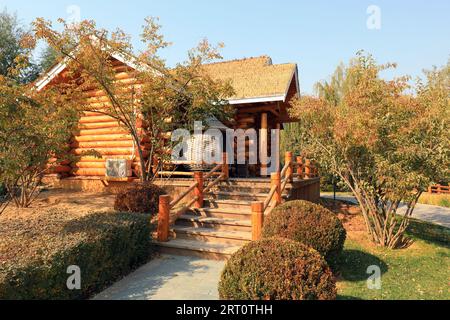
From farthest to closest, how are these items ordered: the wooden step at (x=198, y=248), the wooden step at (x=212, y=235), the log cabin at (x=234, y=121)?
the log cabin at (x=234, y=121)
the wooden step at (x=212, y=235)
the wooden step at (x=198, y=248)

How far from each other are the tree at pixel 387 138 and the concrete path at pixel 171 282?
174 inches

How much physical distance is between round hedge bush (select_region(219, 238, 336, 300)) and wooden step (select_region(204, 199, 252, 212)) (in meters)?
4.58

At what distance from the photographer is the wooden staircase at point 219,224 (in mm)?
7211

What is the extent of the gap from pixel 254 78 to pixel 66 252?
10663 millimetres

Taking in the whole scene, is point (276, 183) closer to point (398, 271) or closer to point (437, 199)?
point (398, 271)

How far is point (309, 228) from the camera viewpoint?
5.93 metres

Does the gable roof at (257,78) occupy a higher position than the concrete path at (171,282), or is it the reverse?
the gable roof at (257,78)

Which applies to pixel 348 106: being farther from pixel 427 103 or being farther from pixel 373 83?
pixel 427 103

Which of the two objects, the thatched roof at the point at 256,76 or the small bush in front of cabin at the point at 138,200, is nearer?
the small bush in front of cabin at the point at 138,200

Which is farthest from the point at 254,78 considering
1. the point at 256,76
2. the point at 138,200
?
the point at 138,200

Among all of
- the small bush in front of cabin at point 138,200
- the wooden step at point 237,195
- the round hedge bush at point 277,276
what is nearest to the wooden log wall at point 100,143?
the small bush in front of cabin at point 138,200

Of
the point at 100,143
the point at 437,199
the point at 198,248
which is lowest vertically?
the point at 437,199

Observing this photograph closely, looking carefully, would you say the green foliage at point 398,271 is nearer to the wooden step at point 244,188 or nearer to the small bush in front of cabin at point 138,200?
the wooden step at point 244,188
